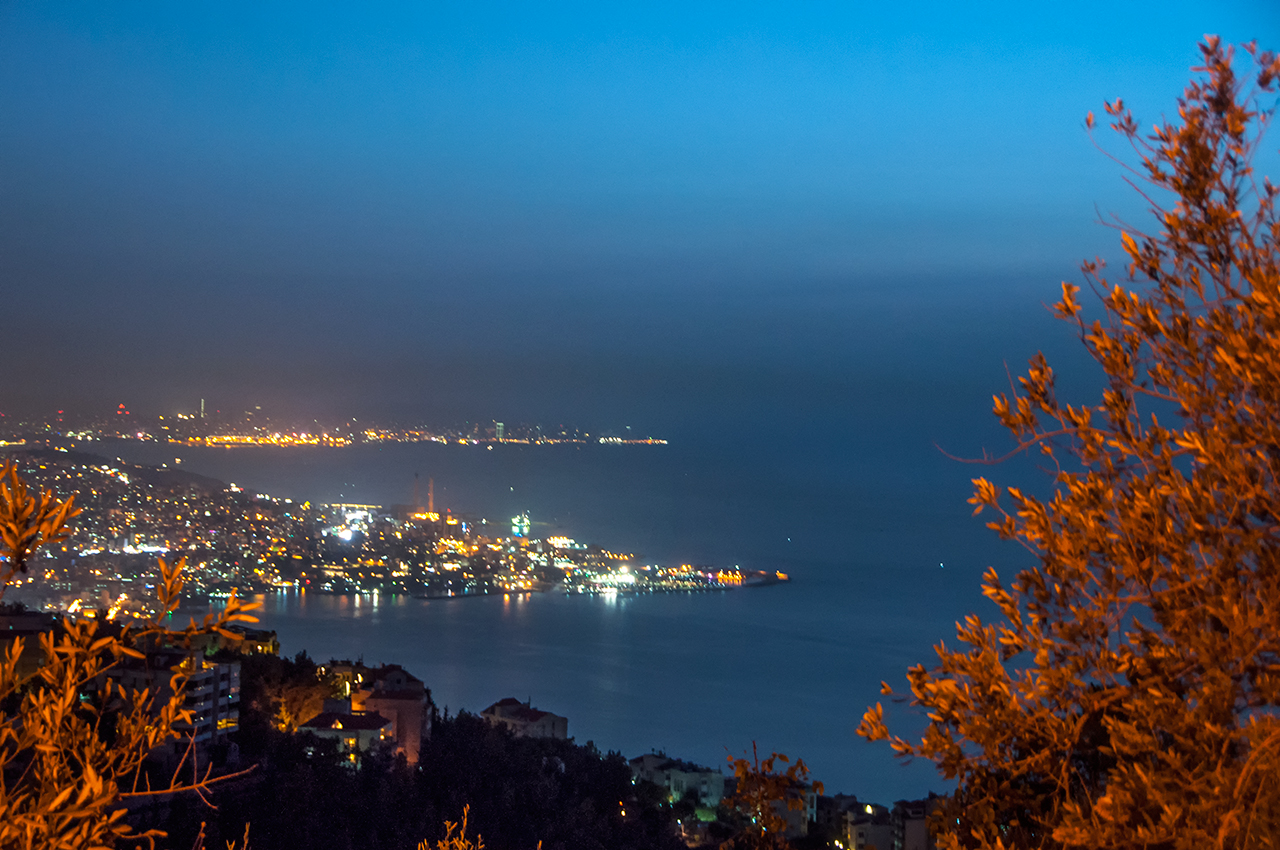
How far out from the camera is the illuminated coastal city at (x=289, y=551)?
2047cm

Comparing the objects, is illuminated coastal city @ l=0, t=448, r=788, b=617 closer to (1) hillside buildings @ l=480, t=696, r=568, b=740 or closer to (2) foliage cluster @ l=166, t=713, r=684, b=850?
(1) hillside buildings @ l=480, t=696, r=568, b=740

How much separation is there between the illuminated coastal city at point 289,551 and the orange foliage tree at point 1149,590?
721 inches

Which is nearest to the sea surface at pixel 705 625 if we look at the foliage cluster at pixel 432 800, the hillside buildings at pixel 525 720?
the foliage cluster at pixel 432 800

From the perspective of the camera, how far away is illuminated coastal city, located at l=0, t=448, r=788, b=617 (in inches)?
806

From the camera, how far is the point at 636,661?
77.7ft

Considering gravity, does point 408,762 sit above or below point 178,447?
below

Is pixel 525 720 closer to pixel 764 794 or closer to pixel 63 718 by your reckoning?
pixel 764 794

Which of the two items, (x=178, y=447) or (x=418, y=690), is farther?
(x=178, y=447)

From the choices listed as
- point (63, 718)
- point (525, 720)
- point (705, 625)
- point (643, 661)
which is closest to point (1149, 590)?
point (63, 718)

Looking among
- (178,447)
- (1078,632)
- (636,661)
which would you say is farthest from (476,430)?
(1078,632)

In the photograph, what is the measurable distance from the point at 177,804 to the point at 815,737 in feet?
45.4

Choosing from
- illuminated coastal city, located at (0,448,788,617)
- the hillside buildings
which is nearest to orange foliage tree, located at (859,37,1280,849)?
the hillside buildings

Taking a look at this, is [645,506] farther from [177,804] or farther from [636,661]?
[177,804]

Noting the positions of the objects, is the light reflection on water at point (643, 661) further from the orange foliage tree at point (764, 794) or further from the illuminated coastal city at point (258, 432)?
the orange foliage tree at point (764, 794)
